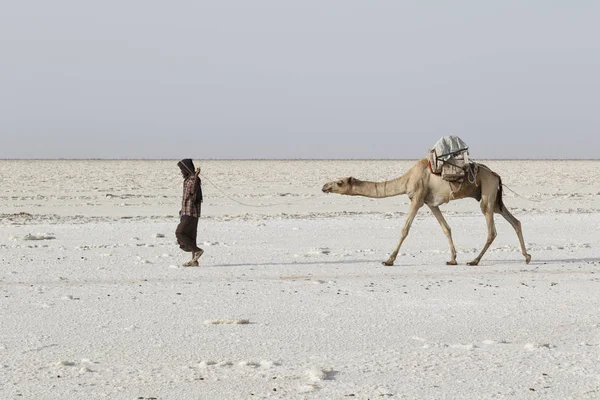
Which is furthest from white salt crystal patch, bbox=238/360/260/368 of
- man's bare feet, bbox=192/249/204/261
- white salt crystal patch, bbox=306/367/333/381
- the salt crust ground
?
man's bare feet, bbox=192/249/204/261

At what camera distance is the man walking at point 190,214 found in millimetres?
13403

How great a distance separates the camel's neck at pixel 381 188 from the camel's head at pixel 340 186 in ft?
0.31

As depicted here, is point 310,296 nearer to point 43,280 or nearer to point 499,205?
point 43,280

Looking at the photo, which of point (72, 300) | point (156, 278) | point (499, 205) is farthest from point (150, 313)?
point (499, 205)

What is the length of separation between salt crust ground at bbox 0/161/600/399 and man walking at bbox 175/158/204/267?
0.36 metres

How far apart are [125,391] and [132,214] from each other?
19.2 metres

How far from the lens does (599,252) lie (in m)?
15.5

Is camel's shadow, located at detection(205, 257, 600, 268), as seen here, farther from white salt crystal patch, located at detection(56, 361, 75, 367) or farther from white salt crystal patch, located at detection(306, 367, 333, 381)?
white salt crystal patch, located at detection(306, 367, 333, 381)

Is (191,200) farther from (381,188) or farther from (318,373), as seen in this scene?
(318,373)

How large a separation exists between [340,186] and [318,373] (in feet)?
25.1

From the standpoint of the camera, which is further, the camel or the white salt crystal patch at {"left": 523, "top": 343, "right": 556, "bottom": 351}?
the camel

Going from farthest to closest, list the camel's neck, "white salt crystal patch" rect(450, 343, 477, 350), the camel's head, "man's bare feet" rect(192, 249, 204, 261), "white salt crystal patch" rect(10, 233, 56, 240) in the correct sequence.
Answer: "white salt crystal patch" rect(10, 233, 56, 240)
the camel's neck
the camel's head
"man's bare feet" rect(192, 249, 204, 261)
"white salt crystal patch" rect(450, 343, 477, 350)

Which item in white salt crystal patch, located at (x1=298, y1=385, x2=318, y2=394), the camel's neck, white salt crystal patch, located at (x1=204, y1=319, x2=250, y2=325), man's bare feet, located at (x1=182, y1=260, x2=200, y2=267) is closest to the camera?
white salt crystal patch, located at (x1=298, y1=385, x2=318, y2=394)

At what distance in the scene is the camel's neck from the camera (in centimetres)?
1437
